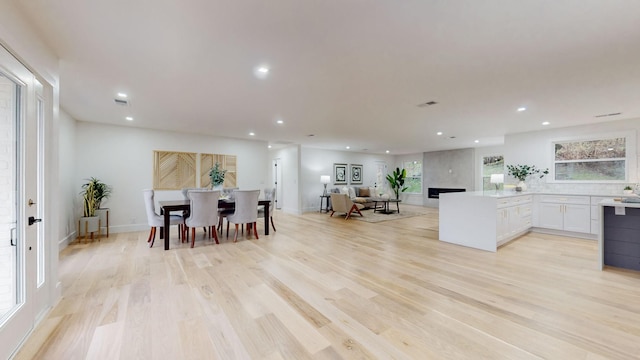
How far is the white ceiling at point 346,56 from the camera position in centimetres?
181

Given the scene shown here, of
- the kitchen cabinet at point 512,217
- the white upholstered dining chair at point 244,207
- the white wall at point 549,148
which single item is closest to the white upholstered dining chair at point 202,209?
the white upholstered dining chair at point 244,207

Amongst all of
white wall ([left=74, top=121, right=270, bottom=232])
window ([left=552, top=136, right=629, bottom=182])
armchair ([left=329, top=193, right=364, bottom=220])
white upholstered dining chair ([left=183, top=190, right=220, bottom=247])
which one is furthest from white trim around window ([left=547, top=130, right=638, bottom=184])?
white wall ([left=74, top=121, right=270, bottom=232])

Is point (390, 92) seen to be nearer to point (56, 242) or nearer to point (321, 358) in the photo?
point (321, 358)

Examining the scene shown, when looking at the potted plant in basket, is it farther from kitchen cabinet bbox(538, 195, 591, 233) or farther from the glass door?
kitchen cabinet bbox(538, 195, 591, 233)

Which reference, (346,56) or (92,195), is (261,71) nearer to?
(346,56)

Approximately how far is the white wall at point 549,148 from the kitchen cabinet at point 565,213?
560 mm

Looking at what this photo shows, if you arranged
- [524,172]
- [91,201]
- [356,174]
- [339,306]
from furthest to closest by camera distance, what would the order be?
[356,174]
[524,172]
[91,201]
[339,306]

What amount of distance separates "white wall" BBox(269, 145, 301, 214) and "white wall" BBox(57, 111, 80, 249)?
5.55 metres

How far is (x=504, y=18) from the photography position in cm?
188

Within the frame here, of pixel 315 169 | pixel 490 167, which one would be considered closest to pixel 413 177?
pixel 490 167

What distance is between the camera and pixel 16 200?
6.13ft

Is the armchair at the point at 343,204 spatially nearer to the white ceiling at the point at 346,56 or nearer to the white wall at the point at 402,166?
the white ceiling at the point at 346,56

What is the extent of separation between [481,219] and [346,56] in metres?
3.59

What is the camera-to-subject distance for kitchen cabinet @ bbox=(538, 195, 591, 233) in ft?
16.5
